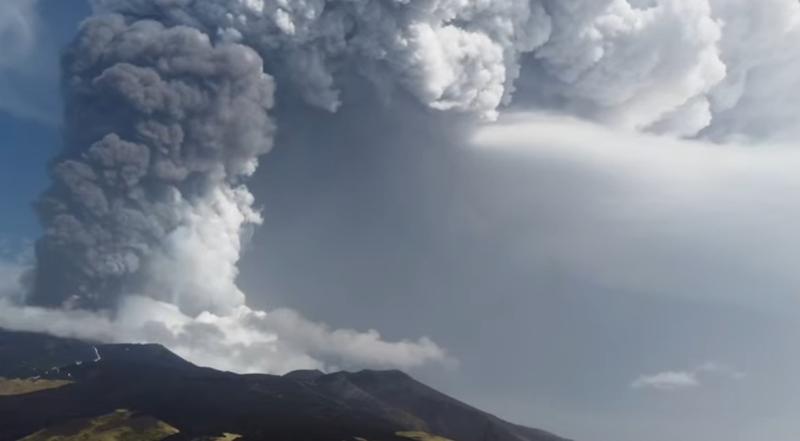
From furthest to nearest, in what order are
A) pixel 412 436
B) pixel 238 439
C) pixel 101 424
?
pixel 412 436 < pixel 101 424 < pixel 238 439

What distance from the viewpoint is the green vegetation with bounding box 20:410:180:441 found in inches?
6708

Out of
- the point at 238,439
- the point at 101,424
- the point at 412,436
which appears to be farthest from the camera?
the point at 412,436

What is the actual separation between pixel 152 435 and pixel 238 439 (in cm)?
2626

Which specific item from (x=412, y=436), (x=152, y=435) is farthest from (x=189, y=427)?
(x=412, y=436)

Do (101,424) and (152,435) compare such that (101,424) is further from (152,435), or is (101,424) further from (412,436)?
(412,436)

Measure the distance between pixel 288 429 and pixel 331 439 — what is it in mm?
15515

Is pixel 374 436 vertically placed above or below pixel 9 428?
above

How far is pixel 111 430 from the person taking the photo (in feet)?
581

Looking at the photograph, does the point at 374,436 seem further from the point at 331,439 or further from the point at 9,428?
the point at 9,428

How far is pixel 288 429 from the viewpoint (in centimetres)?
18675

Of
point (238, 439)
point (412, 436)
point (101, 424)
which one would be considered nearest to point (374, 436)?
point (412, 436)

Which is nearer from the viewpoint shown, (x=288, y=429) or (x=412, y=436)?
(x=288, y=429)

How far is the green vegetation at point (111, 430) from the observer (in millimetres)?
170375

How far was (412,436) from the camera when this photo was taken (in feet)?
655
